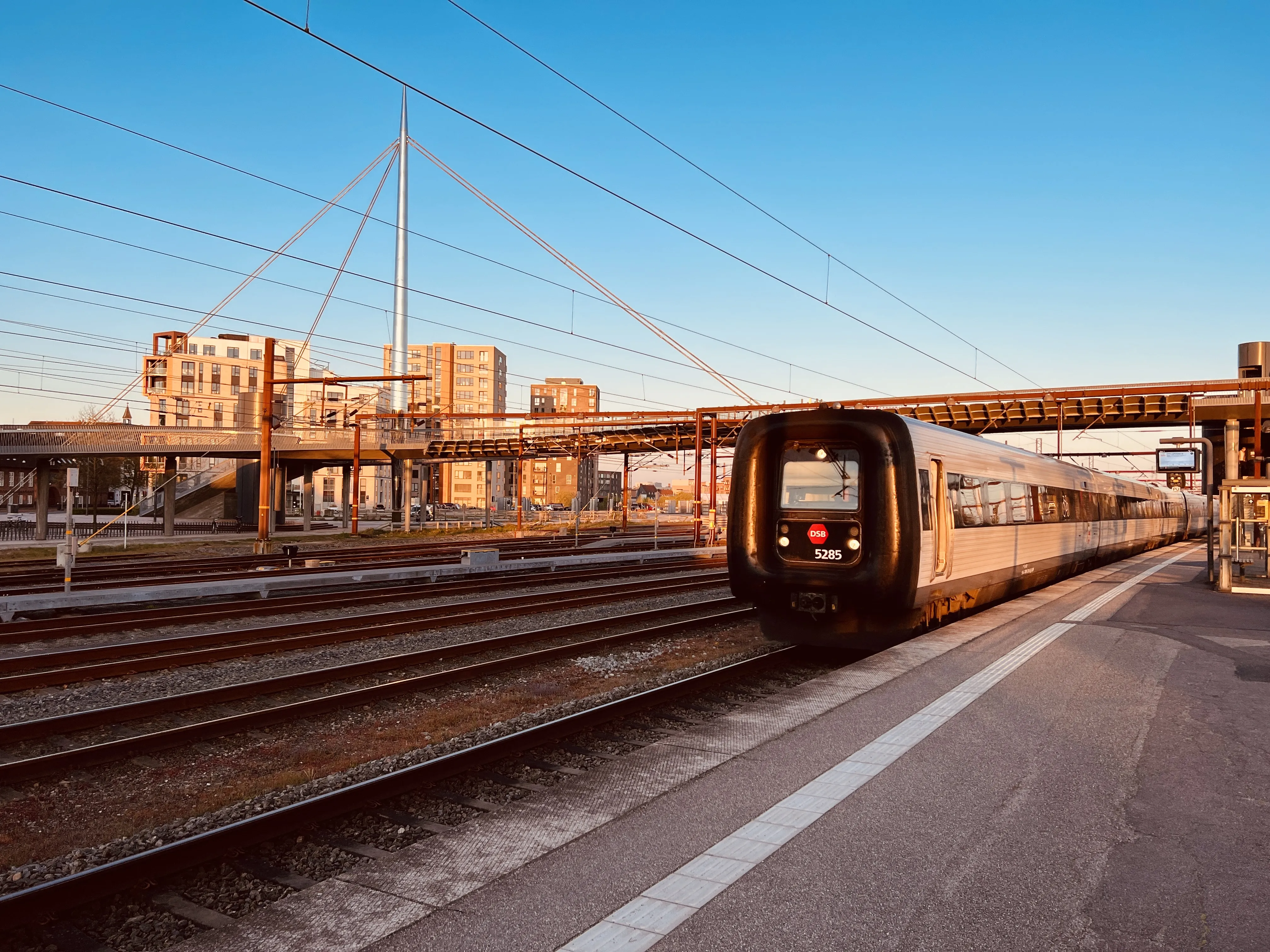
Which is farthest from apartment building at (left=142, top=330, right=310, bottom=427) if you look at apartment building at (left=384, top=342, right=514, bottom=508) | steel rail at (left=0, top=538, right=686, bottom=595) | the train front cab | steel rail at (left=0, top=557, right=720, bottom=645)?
the train front cab

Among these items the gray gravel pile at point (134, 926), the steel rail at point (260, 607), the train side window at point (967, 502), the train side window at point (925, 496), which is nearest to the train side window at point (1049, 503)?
the train side window at point (967, 502)

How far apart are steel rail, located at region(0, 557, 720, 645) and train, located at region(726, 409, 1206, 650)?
847 cm

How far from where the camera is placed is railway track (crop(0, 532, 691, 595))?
19656 mm

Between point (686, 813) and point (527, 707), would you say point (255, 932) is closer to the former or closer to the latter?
point (686, 813)

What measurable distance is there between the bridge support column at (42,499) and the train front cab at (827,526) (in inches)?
1547

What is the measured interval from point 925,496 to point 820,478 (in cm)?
133

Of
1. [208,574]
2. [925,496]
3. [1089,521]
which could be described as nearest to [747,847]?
[925,496]

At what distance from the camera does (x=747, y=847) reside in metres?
4.59

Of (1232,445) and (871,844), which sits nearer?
(871,844)

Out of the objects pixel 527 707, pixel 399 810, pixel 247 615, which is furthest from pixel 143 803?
pixel 247 615

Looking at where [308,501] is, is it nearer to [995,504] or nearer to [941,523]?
[995,504]

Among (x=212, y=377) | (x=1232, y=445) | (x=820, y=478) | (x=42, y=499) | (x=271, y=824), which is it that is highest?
(x=212, y=377)

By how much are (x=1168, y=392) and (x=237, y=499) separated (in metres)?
52.8

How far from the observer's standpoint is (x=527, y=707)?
29.7ft
